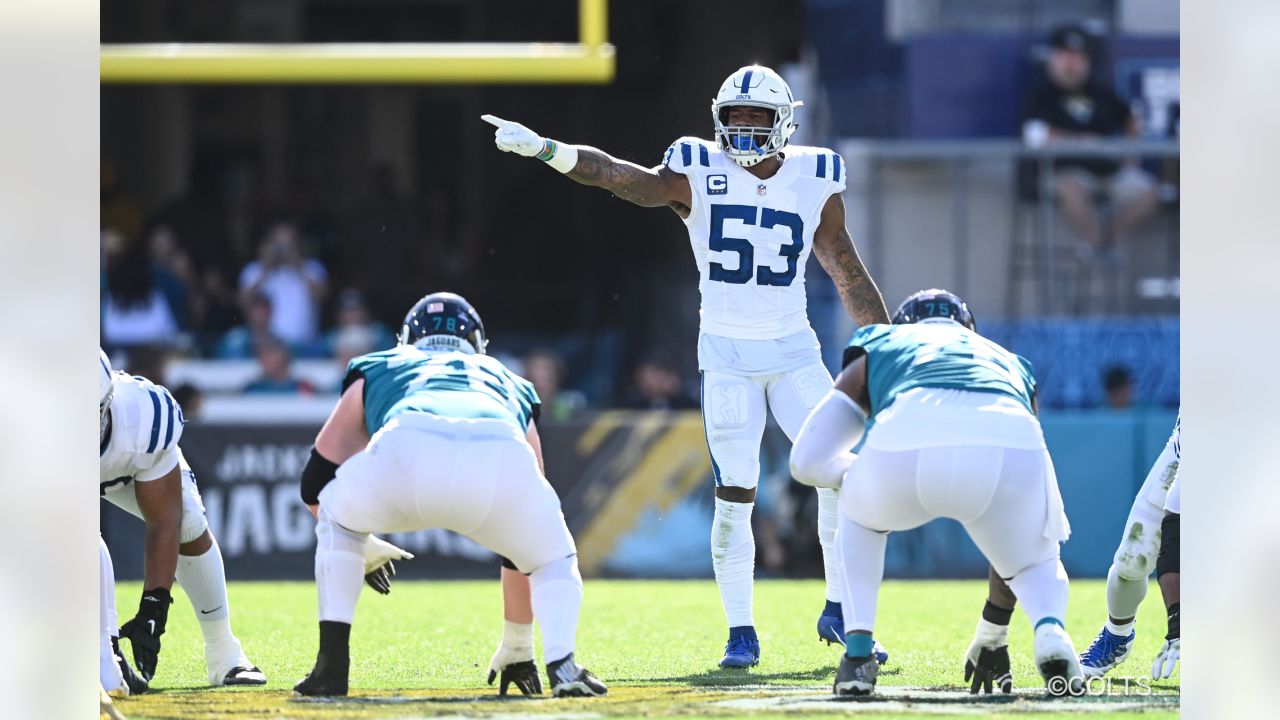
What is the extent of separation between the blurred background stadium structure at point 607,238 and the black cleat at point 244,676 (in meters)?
4.73

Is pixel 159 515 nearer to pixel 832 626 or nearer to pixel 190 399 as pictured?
pixel 832 626

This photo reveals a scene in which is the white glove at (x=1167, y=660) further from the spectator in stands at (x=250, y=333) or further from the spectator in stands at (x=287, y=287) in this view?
the spectator in stands at (x=287, y=287)

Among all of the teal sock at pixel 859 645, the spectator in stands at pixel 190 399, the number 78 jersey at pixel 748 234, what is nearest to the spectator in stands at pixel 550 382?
the spectator in stands at pixel 190 399

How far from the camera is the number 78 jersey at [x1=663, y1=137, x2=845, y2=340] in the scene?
22.7 ft

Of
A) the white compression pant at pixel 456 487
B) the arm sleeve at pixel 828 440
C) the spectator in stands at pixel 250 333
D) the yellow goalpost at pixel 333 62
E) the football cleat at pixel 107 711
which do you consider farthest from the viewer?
the spectator in stands at pixel 250 333

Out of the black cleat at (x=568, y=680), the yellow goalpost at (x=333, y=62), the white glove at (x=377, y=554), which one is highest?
the yellow goalpost at (x=333, y=62)

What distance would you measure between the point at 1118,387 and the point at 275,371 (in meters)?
5.36

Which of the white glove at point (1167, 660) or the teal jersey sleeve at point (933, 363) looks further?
the white glove at point (1167, 660)

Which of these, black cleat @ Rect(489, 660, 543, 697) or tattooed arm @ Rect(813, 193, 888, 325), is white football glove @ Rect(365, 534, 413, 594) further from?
tattooed arm @ Rect(813, 193, 888, 325)

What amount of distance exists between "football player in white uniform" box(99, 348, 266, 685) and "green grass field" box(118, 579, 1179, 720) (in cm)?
14

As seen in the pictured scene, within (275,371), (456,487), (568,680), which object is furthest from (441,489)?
(275,371)

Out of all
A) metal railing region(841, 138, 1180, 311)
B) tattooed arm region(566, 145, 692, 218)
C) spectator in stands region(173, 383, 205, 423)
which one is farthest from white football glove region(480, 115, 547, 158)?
metal railing region(841, 138, 1180, 311)

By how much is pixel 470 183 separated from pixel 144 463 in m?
8.62

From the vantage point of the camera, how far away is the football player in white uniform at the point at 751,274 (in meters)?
6.84
